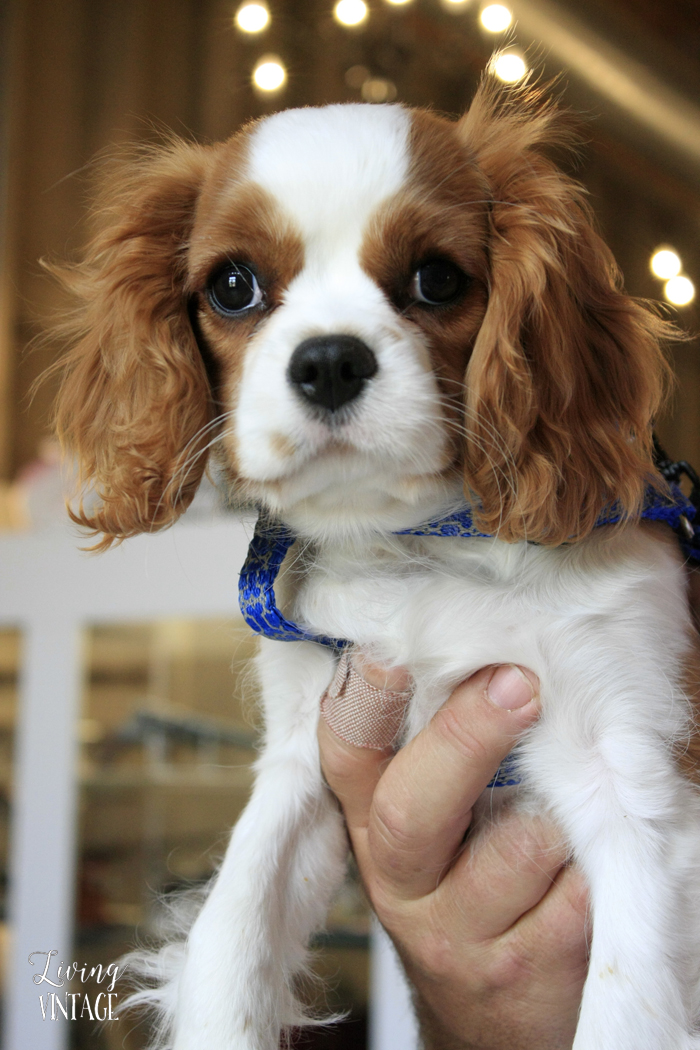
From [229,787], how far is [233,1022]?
6.25 ft

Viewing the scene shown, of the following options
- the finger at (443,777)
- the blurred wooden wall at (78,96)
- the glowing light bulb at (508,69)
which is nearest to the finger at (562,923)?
the finger at (443,777)

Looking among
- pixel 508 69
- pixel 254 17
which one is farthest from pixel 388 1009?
pixel 254 17

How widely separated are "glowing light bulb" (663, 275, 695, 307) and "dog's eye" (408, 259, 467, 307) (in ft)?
2.89

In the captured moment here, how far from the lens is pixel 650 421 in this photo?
1.01 meters

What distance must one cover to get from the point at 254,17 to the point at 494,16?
1006mm

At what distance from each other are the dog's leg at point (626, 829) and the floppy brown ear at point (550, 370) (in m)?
0.16

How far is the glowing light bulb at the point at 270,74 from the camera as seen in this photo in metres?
3.22

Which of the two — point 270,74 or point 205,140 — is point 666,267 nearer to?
point 205,140

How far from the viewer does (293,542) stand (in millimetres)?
1076

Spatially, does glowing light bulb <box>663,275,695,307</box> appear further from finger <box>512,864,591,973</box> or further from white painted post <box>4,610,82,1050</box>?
white painted post <box>4,610,82,1050</box>

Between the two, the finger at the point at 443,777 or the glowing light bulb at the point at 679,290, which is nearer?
the finger at the point at 443,777

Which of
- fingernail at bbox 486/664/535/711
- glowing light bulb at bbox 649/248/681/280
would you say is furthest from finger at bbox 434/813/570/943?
glowing light bulb at bbox 649/248/681/280

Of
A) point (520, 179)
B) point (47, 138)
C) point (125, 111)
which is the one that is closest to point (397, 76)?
point (125, 111)

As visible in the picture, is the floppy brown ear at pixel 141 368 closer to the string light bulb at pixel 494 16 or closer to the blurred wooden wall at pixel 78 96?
the string light bulb at pixel 494 16
